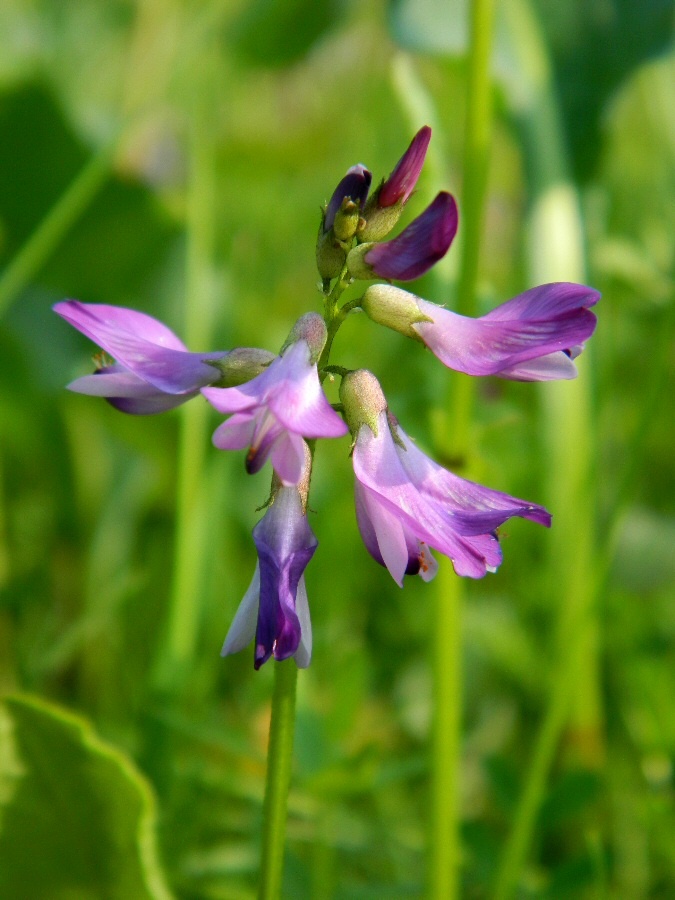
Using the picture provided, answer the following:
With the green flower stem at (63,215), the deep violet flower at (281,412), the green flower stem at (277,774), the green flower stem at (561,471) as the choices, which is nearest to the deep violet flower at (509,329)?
the deep violet flower at (281,412)

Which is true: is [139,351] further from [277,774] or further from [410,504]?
[277,774]

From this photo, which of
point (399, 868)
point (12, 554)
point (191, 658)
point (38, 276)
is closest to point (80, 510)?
point (12, 554)

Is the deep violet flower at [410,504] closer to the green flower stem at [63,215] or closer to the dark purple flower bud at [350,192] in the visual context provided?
the dark purple flower bud at [350,192]

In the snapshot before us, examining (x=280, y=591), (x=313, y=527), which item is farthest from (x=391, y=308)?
(x=313, y=527)

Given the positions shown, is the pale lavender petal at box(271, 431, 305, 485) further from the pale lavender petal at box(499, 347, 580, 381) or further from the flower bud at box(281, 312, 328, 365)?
the pale lavender petal at box(499, 347, 580, 381)

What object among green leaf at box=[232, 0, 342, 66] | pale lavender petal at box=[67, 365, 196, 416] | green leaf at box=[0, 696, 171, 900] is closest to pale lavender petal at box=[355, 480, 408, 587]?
pale lavender petal at box=[67, 365, 196, 416]

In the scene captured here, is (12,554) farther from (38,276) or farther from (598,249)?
(598,249)

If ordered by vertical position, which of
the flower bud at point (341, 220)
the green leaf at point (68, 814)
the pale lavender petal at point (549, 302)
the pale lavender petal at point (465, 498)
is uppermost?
the flower bud at point (341, 220)
